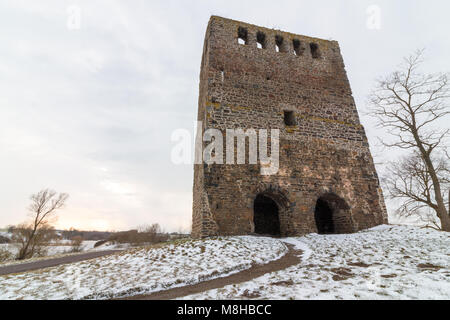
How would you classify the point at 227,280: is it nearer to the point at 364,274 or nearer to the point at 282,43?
the point at 364,274

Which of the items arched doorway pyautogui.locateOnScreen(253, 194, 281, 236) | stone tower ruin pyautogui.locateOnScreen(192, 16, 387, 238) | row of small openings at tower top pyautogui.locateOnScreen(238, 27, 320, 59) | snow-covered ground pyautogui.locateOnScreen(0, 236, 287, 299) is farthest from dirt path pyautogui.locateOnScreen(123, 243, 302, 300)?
row of small openings at tower top pyautogui.locateOnScreen(238, 27, 320, 59)

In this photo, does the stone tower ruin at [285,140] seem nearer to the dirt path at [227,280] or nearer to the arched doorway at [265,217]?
the arched doorway at [265,217]

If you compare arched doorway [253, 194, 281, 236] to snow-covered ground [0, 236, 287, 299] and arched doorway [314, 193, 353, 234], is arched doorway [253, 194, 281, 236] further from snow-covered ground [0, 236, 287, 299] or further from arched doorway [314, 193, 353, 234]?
snow-covered ground [0, 236, 287, 299]

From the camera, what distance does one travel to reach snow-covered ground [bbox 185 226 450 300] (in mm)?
3225

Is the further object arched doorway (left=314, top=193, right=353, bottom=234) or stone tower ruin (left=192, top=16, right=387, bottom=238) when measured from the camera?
arched doorway (left=314, top=193, right=353, bottom=234)

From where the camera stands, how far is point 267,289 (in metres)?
3.65

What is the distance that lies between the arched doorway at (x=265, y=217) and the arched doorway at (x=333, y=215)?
2189mm

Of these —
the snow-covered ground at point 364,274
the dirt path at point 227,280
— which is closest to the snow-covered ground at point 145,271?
the dirt path at point 227,280

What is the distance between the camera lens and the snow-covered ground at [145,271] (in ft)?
13.8

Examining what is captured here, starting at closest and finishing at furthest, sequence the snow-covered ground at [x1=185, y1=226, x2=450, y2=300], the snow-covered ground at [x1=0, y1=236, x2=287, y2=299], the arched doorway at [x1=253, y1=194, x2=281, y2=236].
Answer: the snow-covered ground at [x1=185, y1=226, x2=450, y2=300] → the snow-covered ground at [x1=0, y1=236, x2=287, y2=299] → the arched doorway at [x1=253, y1=194, x2=281, y2=236]

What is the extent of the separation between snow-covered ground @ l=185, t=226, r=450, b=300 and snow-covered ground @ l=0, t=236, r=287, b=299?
1.10 meters
